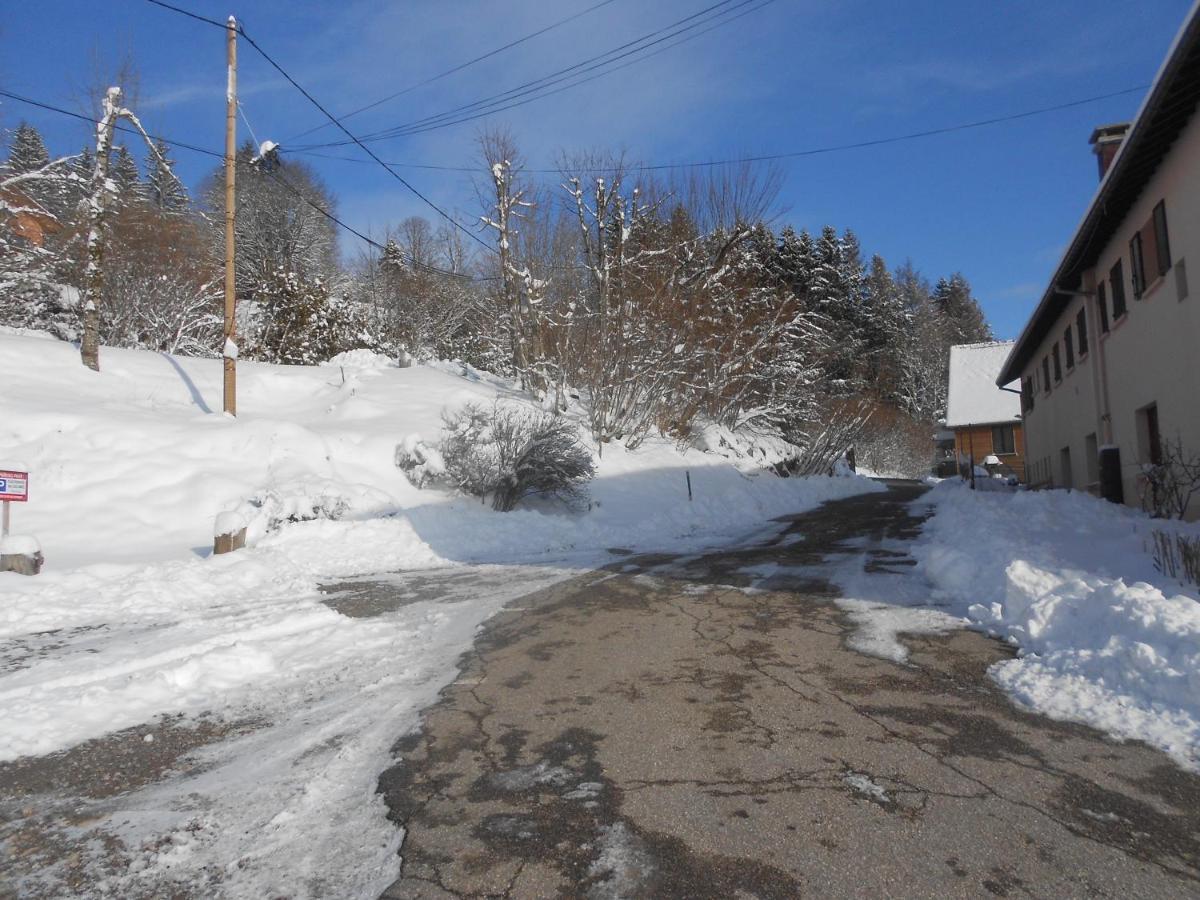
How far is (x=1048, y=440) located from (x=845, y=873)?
25344 mm

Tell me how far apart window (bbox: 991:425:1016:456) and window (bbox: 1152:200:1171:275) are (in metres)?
34.2

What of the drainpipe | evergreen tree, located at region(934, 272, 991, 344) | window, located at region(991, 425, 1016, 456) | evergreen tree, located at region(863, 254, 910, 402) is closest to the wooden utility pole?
the drainpipe

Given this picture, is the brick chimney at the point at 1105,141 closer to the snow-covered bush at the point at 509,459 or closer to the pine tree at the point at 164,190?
the snow-covered bush at the point at 509,459

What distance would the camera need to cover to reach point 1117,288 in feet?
53.1

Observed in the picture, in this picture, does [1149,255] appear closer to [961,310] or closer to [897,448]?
[897,448]

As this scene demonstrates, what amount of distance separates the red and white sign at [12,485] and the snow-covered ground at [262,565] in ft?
3.51

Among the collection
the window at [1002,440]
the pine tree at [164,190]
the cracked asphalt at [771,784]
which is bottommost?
the cracked asphalt at [771,784]

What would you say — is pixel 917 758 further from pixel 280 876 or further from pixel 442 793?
pixel 280 876

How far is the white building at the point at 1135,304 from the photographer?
11.4 m

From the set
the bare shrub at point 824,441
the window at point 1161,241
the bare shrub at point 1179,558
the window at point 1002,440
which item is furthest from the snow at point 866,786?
the window at point 1002,440

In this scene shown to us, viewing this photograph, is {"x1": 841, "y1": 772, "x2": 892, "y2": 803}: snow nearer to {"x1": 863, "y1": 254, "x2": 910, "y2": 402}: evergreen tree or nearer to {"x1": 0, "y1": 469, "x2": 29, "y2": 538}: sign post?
{"x1": 0, "y1": 469, "x2": 29, "y2": 538}: sign post

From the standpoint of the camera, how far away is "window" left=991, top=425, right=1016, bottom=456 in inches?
1754

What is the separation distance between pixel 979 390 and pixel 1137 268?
32.3 m

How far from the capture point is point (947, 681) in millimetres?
5531
